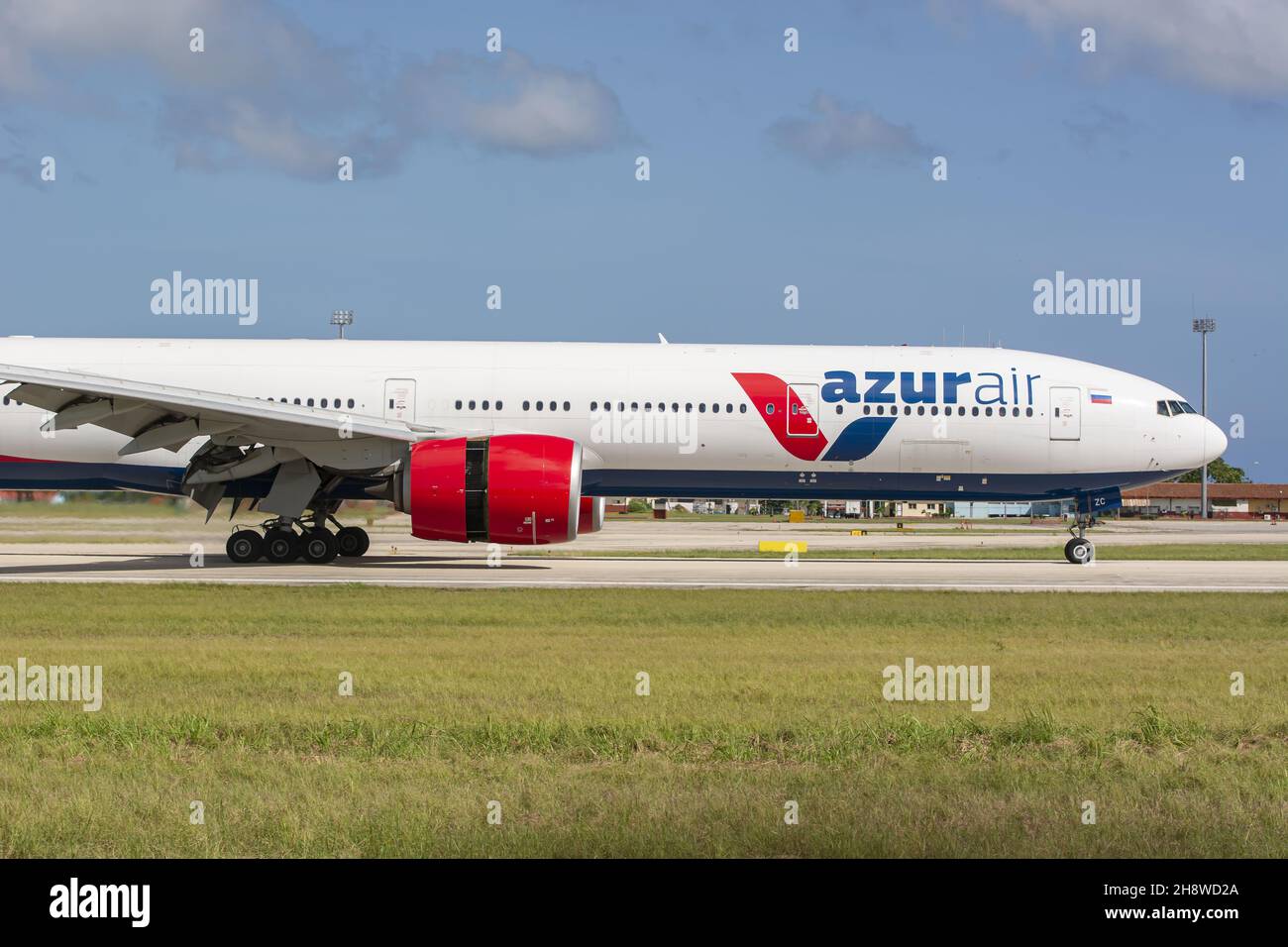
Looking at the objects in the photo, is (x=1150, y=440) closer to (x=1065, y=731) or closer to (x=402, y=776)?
(x=1065, y=731)

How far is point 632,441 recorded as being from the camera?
25719mm

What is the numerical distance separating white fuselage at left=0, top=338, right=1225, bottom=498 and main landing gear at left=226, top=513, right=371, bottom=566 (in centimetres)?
217

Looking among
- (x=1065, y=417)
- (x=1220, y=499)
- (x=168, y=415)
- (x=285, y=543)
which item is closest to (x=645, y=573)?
(x=285, y=543)

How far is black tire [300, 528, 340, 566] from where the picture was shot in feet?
82.5

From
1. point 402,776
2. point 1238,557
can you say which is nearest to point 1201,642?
point 402,776

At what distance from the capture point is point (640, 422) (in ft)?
84.4

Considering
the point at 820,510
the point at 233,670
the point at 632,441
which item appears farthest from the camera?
the point at 820,510

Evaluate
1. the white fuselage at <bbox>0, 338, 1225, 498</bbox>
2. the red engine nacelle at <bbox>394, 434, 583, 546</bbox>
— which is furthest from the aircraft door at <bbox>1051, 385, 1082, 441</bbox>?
the red engine nacelle at <bbox>394, 434, 583, 546</bbox>

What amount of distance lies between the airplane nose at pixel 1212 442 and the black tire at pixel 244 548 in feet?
65.6

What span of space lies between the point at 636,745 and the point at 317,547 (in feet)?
59.1

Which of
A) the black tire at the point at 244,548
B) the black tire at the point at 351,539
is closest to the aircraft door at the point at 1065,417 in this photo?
the black tire at the point at 351,539

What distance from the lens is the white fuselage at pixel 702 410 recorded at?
84.2 ft

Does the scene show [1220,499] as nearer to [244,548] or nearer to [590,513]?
[590,513]
